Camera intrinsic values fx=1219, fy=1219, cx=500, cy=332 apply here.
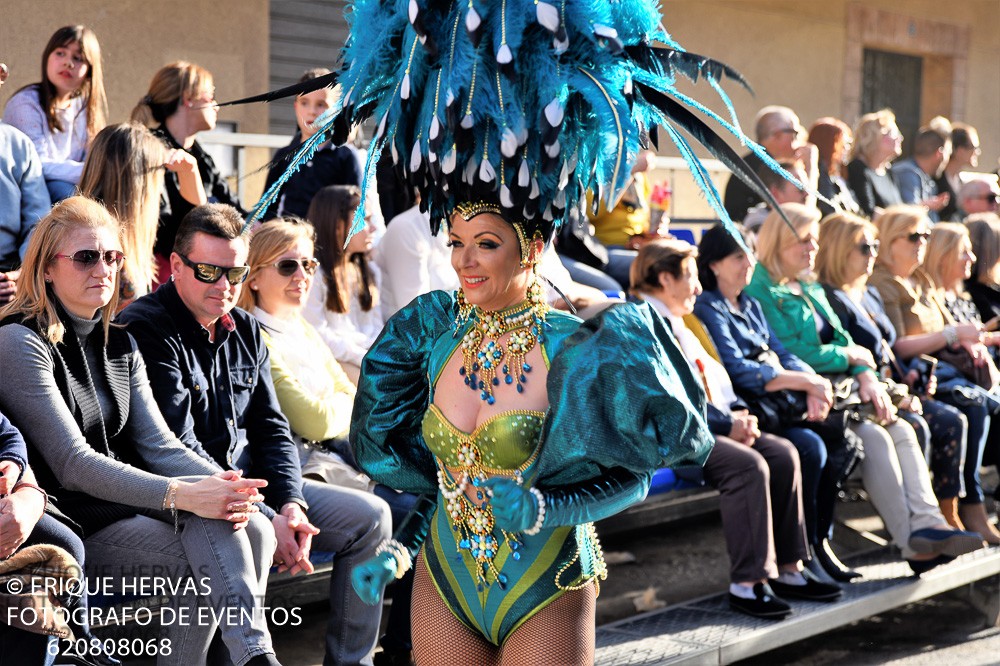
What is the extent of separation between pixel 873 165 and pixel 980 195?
3.25 ft

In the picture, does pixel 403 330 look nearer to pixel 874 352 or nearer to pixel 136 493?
pixel 136 493

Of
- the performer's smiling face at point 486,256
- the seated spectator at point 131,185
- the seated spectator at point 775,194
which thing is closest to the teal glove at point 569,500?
the performer's smiling face at point 486,256

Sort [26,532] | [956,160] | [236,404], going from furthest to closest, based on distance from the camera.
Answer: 1. [956,160]
2. [236,404]
3. [26,532]

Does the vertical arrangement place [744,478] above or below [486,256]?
below

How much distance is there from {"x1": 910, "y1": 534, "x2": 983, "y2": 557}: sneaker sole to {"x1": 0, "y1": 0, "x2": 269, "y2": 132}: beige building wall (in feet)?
19.2

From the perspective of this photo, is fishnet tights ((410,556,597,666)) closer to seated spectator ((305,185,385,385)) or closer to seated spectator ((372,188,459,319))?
seated spectator ((305,185,385,385))

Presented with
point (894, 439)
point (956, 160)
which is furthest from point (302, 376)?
point (956, 160)

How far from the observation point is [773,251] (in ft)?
20.6

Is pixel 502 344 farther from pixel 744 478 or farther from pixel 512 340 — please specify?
pixel 744 478

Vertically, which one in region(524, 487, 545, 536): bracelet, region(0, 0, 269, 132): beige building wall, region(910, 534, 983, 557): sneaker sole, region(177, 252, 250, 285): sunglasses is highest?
region(0, 0, 269, 132): beige building wall

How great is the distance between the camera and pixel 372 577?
9.61 feet

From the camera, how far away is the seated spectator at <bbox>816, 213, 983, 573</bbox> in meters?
5.96

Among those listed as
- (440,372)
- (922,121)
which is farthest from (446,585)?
(922,121)

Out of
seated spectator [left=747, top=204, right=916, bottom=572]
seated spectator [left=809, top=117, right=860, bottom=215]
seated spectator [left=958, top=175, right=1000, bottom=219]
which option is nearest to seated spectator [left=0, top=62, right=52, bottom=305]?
seated spectator [left=747, top=204, right=916, bottom=572]
